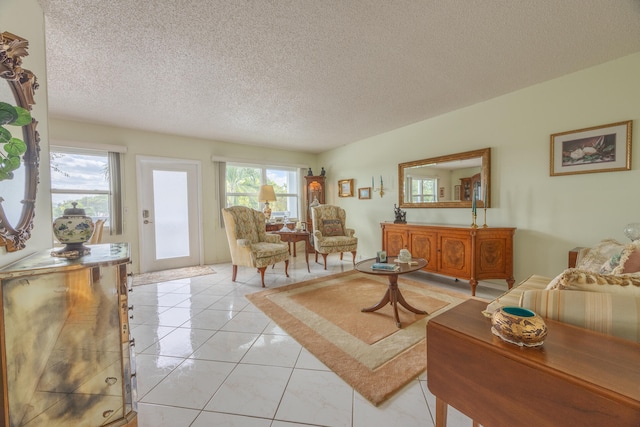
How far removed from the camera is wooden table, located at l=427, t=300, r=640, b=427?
0.62 meters

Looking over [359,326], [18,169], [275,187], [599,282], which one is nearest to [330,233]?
[275,187]

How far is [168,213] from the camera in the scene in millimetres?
4234

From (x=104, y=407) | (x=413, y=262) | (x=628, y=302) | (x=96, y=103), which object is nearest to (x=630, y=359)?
(x=628, y=302)

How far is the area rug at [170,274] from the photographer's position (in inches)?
140

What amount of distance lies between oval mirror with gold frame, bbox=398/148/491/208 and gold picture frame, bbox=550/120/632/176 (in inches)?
25.2

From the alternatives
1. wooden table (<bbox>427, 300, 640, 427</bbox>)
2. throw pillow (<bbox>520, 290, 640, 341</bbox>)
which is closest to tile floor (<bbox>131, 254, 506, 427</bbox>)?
wooden table (<bbox>427, 300, 640, 427</bbox>)

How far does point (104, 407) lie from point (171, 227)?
361cm

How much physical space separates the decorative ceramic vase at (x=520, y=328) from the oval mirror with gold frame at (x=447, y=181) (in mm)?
2717

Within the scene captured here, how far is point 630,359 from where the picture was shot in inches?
27.5

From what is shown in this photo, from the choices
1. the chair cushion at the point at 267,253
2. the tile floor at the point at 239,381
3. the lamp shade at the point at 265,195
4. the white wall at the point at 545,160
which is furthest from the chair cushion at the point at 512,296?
the lamp shade at the point at 265,195

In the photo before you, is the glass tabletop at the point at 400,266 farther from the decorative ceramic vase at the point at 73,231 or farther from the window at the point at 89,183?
the window at the point at 89,183

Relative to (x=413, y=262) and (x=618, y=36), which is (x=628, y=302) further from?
(x=618, y=36)

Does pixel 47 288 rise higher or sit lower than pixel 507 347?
higher

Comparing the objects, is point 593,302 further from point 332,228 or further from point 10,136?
point 332,228
